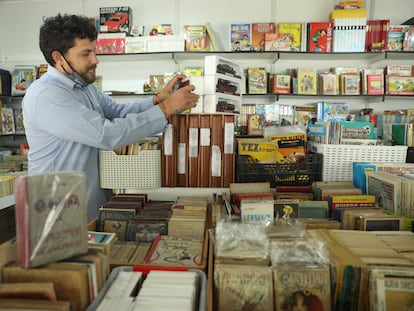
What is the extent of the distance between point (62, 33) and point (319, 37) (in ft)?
9.45

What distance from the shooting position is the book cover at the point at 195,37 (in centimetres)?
364

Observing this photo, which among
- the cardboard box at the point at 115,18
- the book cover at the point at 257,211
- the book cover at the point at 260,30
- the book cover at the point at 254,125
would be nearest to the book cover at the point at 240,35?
the book cover at the point at 260,30

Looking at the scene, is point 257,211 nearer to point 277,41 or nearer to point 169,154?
point 169,154

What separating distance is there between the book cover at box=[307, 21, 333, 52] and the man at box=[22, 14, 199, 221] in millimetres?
2394

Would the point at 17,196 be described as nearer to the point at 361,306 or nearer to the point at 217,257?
the point at 217,257

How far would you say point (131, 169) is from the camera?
1621 mm

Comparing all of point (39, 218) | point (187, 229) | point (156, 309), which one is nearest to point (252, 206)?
point (187, 229)

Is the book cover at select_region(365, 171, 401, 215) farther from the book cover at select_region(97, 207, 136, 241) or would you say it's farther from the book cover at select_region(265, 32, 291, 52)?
the book cover at select_region(265, 32, 291, 52)

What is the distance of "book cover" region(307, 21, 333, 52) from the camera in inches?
139

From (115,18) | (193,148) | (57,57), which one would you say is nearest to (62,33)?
(57,57)

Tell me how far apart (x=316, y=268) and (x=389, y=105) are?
3759 millimetres

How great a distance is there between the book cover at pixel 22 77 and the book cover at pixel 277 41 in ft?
9.66

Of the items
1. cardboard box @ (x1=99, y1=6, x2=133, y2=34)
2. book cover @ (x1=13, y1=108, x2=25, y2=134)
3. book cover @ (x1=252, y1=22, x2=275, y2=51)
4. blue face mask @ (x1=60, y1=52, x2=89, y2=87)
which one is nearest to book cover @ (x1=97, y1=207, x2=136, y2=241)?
blue face mask @ (x1=60, y1=52, x2=89, y2=87)

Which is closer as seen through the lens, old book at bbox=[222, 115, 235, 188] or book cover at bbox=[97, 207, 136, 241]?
book cover at bbox=[97, 207, 136, 241]
